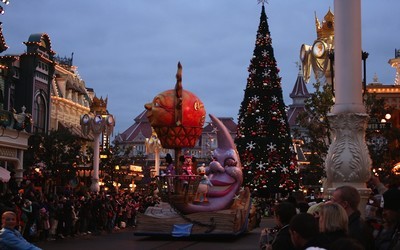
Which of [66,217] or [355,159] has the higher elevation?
[355,159]

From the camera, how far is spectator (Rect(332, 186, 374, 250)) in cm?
613

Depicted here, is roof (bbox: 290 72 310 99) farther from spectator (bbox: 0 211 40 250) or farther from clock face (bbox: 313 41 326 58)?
spectator (bbox: 0 211 40 250)

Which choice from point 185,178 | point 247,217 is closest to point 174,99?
point 185,178

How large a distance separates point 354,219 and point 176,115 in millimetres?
18277

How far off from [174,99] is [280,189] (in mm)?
21504

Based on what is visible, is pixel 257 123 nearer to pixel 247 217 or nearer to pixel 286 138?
pixel 286 138

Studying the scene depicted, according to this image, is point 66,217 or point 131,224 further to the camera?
point 131,224

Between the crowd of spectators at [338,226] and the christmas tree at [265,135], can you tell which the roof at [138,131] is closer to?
the christmas tree at [265,135]

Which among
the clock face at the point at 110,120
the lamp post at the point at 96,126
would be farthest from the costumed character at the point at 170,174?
the clock face at the point at 110,120

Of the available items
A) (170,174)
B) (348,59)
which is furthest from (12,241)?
(170,174)

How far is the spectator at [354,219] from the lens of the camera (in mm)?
6129

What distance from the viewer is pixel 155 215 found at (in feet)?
77.9

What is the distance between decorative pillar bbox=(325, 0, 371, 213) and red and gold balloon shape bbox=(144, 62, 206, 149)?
44.7ft

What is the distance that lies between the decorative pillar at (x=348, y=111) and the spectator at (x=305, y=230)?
571 cm
